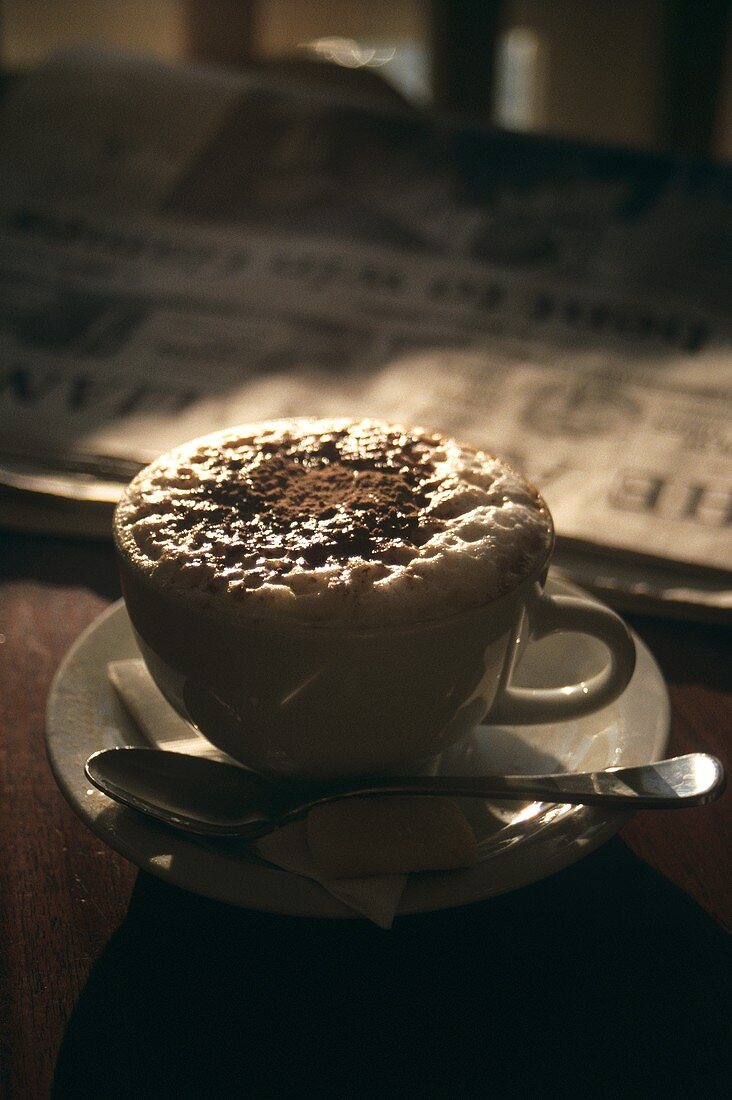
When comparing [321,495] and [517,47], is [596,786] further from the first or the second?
[517,47]

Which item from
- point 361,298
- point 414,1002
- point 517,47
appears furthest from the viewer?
point 517,47

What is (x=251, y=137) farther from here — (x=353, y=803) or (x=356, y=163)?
(x=353, y=803)

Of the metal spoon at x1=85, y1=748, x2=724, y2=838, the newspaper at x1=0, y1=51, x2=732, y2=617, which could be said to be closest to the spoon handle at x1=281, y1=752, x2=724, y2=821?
the metal spoon at x1=85, y1=748, x2=724, y2=838

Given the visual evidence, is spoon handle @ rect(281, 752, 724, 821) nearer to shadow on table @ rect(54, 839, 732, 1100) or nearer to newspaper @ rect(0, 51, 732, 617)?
shadow on table @ rect(54, 839, 732, 1100)

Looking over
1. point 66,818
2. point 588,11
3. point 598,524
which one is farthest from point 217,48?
point 66,818

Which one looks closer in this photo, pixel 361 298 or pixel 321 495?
pixel 321 495

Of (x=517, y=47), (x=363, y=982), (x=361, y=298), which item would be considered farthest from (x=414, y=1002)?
(x=517, y=47)
